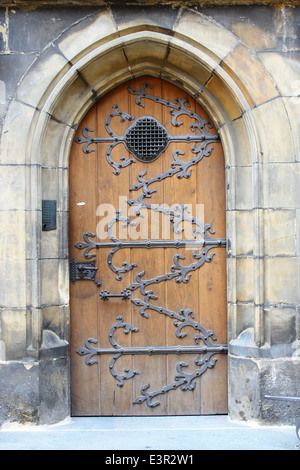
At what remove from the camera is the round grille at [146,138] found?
4.41m

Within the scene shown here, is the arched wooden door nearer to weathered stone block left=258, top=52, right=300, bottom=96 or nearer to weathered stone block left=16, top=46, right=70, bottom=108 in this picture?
weathered stone block left=16, top=46, right=70, bottom=108

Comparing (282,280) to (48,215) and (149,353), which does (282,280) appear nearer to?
(149,353)

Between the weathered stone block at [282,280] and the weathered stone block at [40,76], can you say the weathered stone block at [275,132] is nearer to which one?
the weathered stone block at [282,280]

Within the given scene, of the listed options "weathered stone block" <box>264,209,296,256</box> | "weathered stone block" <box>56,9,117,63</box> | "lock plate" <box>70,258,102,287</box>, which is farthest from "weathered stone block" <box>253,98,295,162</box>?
"lock plate" <box>70,258,102,287</box>

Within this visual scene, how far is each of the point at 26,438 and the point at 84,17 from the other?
10.1 feet

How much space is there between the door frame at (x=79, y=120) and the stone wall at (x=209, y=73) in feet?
0.04

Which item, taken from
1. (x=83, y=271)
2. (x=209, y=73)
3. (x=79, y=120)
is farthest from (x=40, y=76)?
(x=83, y=271)

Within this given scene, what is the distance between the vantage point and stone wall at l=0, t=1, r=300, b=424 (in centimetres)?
409

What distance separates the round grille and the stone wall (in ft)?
1.83

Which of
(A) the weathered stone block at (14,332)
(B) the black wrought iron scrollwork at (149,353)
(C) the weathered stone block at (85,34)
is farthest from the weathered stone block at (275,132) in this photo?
(A) the weathered stone block at (14,332)

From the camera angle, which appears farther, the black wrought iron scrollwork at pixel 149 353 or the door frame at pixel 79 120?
the black wrought iron scrollwork at pixel 149 353

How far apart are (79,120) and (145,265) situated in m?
1.25
